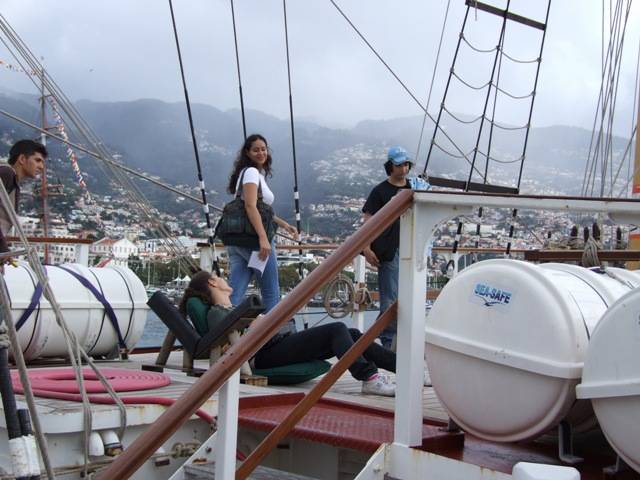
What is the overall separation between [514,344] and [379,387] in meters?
2.09

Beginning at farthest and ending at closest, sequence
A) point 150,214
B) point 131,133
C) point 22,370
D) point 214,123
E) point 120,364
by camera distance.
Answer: point 214,123 < point 131,133 < point 150,214 < point 120,364 < point 22,370

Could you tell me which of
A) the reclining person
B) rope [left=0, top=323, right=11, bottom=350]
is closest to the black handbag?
the reclining person

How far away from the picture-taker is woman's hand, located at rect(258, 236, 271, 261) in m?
Answer: 5.98

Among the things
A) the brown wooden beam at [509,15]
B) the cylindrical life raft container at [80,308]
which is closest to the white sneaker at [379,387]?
the cylindrical life raft container at [80,308]

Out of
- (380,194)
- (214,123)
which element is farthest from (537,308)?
(214,123)

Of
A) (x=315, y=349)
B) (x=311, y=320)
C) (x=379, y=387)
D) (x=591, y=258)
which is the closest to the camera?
(x=591, y=258)

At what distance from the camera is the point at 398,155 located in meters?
6.49

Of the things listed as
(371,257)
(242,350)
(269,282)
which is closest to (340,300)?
(371,257)

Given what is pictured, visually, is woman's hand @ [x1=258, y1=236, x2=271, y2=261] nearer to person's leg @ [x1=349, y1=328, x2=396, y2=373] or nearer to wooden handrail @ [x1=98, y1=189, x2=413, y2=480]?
person's leg @ [x1=349, y1=328, x2=396, y2=373]

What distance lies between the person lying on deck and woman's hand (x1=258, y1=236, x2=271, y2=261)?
42 cm

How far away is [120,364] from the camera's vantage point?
21.6ft

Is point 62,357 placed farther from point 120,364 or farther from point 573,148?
point 573,148

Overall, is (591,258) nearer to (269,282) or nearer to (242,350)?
(242,350)

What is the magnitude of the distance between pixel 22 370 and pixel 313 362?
285 centimetres
